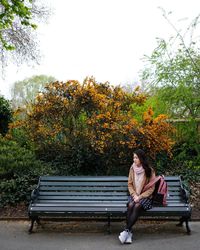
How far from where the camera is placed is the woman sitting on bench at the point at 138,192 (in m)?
5.35

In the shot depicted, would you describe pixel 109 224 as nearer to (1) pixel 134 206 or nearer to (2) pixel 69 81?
(1) pixel 134 206

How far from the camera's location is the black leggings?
17.6 ft

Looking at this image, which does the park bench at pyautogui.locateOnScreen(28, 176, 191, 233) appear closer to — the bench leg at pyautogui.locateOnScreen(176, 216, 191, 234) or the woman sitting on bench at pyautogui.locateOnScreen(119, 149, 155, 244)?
the bench leg at pyautogui.locateOnScreen(176, 216, 191, 234)

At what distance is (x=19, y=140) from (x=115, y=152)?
3245mm

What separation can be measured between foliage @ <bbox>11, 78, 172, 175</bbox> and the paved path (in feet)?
6.61

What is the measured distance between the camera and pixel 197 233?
18.5 ft

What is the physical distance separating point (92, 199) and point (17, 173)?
2.05 metres

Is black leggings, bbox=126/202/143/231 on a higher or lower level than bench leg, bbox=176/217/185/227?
higher

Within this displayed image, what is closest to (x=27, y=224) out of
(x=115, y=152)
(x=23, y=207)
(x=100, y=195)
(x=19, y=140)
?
(x=23, y=207)

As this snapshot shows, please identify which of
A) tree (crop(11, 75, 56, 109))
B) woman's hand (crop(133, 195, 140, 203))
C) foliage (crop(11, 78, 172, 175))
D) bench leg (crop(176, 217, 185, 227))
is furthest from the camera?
tree (crop(11, 75, 56, 109))

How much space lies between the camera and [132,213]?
5.41 metres

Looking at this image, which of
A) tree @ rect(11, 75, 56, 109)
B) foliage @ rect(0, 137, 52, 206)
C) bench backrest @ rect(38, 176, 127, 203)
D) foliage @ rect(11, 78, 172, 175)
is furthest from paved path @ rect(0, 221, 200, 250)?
tree @ rect(11, 75, 56, 109)

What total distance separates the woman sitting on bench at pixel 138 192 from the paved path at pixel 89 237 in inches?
8.5

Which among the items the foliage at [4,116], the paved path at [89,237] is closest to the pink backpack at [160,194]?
the paved path at [89,237]
